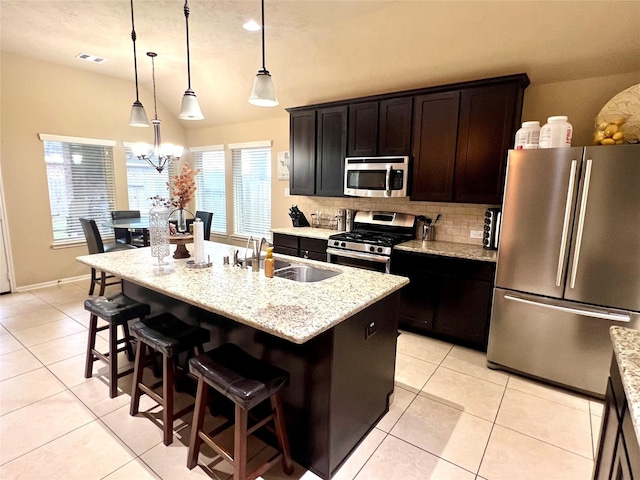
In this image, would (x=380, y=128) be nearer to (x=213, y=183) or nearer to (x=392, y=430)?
(x=392, y=430)

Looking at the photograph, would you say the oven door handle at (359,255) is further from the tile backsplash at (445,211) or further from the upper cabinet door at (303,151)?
the upper cabinet door at (303,151)

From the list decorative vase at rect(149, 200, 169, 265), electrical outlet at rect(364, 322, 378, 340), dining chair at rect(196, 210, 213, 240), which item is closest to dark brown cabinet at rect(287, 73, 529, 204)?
dining chair at rect(196, 210, 213, 240)

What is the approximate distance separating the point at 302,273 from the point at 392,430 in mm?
1201

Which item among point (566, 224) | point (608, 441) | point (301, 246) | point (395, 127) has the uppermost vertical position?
point (395, 127)

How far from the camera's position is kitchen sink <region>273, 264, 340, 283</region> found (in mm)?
2506

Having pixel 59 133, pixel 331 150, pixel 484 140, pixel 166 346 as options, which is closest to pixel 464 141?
pixel 484 140

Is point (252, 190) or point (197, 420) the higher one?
point (252, 190)

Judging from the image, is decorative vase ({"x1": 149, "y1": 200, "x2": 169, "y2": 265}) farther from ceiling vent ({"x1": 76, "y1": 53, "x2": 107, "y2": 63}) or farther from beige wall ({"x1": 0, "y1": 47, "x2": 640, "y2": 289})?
ceiling vent ({"x1": 76, "y1": 53, "x2": 107, "y2": 63})

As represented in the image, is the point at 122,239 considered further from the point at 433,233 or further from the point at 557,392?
the point at 557,392

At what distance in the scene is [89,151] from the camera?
509cm

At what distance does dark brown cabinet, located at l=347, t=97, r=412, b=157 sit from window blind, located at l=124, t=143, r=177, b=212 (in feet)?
11.5

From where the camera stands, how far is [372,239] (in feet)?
12.3

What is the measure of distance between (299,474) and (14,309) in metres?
4.13

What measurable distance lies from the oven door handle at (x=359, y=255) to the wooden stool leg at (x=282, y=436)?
81.8 inches
